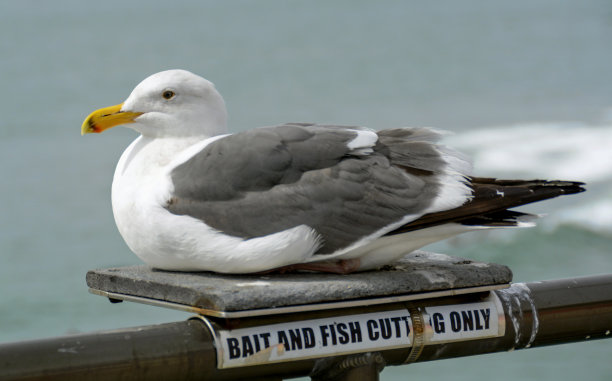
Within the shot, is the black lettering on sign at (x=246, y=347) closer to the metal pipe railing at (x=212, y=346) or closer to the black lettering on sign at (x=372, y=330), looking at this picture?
the metal pipe railing at (x=212, y=346)

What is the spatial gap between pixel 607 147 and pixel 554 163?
684 millimetres

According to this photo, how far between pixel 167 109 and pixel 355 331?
534 mm

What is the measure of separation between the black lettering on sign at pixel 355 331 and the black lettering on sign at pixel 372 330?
0.02m

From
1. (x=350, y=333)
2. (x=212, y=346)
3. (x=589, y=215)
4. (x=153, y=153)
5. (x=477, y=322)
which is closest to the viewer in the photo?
(x=212, y=346)

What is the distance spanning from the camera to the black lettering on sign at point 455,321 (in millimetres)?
1422

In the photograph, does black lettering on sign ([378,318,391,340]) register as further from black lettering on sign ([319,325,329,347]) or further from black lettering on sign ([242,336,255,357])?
black lettering on sign ([242,336,255,357])

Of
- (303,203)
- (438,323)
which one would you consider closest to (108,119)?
(303,203)

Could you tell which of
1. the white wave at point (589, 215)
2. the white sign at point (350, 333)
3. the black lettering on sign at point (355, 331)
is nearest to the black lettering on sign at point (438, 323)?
the white sign at point (350, 333)

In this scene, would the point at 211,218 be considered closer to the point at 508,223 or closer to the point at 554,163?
the point at 508,223

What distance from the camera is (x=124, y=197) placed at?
1.56 metres

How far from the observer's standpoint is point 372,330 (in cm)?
135

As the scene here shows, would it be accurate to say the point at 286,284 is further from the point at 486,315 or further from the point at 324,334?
the point at 486,315

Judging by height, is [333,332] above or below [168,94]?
below

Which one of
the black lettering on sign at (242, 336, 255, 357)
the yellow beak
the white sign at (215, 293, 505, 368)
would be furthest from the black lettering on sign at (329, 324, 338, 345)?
the yellow beak
